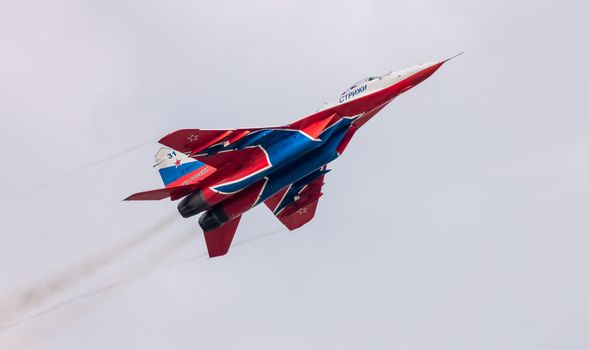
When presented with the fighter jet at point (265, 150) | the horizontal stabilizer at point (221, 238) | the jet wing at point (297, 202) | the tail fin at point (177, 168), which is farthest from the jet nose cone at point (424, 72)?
the horizontal stabilizer at point (221, 238)

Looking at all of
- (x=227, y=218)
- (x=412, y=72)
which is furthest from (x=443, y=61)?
(x=227, y=218)

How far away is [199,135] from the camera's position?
115 feet

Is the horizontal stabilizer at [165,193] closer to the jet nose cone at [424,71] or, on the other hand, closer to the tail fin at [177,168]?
the tail fin at [177,168]

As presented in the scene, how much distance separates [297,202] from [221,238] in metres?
3.68

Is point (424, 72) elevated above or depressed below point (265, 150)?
above

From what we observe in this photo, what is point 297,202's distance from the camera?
134 ft

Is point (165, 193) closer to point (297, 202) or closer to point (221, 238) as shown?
point (221, 238)

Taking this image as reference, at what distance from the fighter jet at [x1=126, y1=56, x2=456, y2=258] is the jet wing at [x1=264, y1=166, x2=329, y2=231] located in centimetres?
331

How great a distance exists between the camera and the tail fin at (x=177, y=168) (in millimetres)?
37719

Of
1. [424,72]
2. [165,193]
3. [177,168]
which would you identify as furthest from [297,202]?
[424,72]

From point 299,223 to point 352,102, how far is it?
723 centimetres

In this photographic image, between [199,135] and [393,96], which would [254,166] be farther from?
[393,96]

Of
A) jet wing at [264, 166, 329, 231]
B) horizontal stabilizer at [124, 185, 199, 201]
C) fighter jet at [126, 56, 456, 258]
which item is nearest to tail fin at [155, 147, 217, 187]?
fighter jet at [126, 56, 456, 258]

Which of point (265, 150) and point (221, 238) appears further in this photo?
point (221, 238)
